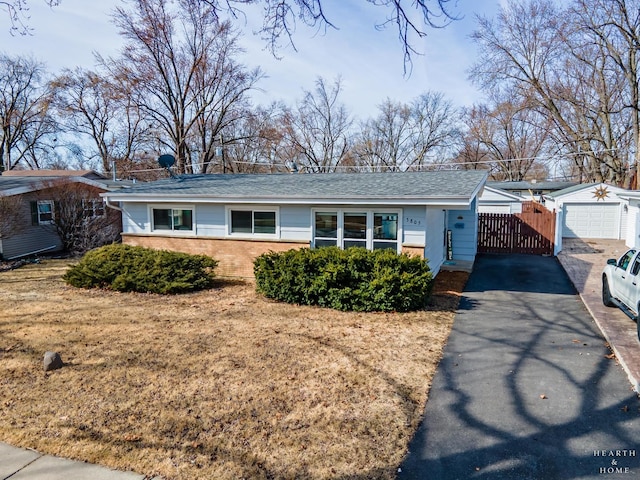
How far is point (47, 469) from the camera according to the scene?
370 cm

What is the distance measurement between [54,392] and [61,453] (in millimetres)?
1547

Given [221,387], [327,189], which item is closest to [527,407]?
[221,387]

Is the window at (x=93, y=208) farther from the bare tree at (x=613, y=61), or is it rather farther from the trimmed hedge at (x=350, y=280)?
the bare tree at (x=613, y=61)

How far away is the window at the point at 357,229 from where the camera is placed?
11.1m

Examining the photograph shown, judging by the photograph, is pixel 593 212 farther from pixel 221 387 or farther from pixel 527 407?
pixel 221 387

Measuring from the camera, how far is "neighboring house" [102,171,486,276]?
422 inches

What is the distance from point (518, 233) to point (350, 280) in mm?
11386

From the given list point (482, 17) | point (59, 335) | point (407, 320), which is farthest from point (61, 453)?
point (482, 17)

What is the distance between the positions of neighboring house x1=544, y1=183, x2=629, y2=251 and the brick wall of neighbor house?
57.1 feet

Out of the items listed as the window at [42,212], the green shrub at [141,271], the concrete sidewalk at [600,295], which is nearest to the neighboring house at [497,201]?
the concrete sidewalk at [600,295]

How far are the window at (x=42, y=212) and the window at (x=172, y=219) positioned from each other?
788 centimetres

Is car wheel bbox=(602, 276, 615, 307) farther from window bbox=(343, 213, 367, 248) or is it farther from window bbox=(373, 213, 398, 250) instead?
window bbox=(343, 213, 367, 248)

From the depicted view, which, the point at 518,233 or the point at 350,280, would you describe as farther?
the point at 518,233

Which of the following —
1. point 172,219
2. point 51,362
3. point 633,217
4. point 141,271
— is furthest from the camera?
point 633,217
